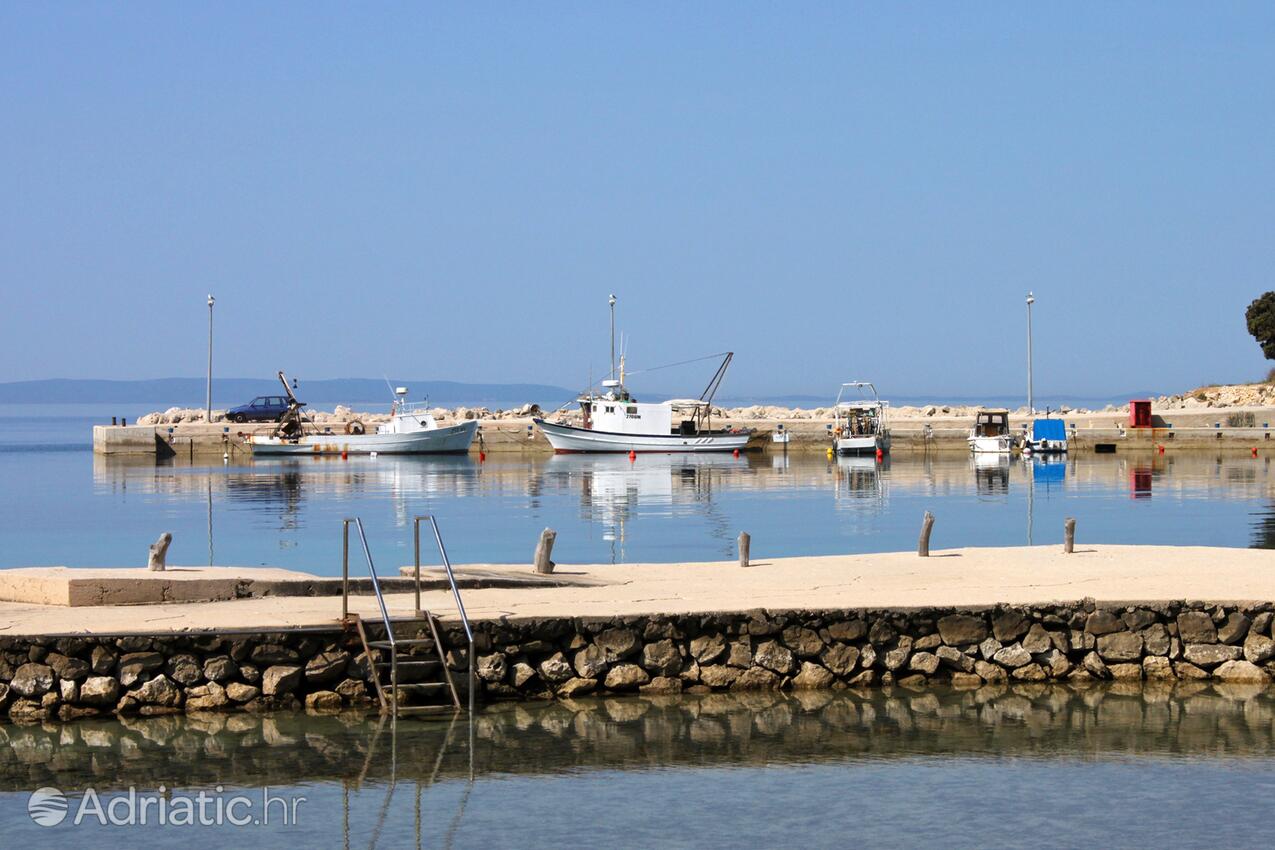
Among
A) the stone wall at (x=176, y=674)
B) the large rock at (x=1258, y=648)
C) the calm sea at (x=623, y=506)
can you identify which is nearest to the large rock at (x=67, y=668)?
the stone wall at (x=176, y=674)

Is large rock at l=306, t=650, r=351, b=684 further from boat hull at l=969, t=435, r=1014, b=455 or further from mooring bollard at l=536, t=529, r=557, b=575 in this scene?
boat hull at l=969, t=435, r=1014, b=455

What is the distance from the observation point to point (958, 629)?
16.5 m

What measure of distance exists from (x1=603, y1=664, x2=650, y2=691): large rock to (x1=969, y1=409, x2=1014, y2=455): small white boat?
58973mm

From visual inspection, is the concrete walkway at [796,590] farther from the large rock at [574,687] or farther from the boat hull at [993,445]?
the boat hull at [993,445]

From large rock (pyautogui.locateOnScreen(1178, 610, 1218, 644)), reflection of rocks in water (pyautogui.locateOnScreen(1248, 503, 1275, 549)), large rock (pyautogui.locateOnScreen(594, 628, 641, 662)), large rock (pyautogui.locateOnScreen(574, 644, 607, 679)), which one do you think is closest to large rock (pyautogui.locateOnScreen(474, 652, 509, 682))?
large rock (pyautogui.locateOnScreen(574, 644, 607, 679))

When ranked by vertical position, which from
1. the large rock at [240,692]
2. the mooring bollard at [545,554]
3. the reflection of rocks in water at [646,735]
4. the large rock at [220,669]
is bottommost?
the reflection of rocks in water at [646,735]

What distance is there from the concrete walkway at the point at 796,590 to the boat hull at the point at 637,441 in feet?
188

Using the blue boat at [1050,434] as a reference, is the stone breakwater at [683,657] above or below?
below

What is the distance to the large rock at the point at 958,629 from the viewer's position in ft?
54.2

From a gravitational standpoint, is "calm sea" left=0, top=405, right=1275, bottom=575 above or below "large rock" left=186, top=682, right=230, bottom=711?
above

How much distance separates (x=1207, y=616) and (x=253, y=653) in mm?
10096

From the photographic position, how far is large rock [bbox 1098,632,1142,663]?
16688 millimetres

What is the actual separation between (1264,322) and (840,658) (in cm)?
8093

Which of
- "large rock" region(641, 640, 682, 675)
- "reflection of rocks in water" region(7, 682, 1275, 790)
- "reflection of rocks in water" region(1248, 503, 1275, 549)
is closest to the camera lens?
"reflection of rocks in water" region(7, 682, 1275, 790)
